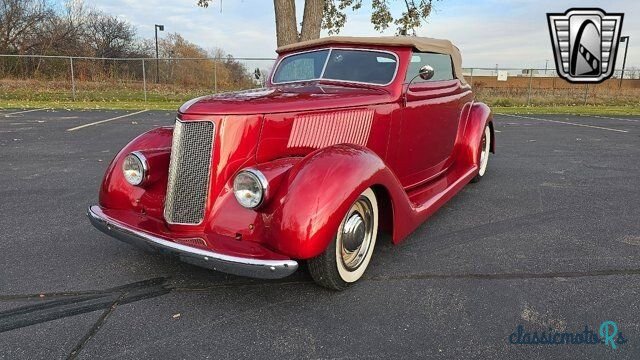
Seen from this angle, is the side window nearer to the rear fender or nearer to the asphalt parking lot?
the rear fender

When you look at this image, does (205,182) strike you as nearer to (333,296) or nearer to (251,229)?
(251,229)

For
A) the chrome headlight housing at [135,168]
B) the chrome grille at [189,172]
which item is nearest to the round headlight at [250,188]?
the chrome grille at [189,172]

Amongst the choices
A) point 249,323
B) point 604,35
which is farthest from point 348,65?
point 604,35

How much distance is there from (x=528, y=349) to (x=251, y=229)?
1578 millimetres

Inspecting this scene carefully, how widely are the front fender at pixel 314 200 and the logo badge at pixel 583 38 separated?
34.5 feet

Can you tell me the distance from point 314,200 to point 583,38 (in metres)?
13.0

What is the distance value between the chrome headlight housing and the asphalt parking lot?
585 millimetres

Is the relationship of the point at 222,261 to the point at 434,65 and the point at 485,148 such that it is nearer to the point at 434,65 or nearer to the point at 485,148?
the point at 434,65

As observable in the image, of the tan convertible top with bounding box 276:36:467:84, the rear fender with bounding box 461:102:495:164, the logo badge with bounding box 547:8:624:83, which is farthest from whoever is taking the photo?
the logo badge with bounding box 547:8:624:83

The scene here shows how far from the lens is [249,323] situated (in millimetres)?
2422

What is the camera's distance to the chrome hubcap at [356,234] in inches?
Result: 108

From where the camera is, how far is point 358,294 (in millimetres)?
2744

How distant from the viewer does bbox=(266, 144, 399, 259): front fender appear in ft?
7.82

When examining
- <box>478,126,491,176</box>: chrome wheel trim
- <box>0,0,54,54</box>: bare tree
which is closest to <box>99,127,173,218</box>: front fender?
<box>478,126,491,176</box>: chrome wheel trim
